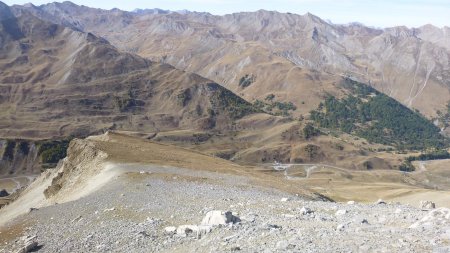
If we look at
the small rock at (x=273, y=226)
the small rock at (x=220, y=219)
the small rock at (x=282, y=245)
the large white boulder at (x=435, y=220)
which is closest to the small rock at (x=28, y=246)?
the small rock at (x=220, y=219)

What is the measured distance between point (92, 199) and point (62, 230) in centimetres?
960

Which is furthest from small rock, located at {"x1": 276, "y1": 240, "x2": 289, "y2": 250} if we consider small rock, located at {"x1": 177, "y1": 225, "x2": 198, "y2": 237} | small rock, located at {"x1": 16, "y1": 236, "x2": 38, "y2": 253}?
small rock, located at {"x1": 16, "y1": 236, "x2": 38, "y2": 253}

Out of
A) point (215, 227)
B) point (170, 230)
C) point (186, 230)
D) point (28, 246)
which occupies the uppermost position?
point (215, 227)

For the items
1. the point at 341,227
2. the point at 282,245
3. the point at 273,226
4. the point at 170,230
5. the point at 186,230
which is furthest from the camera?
the point at 170,230

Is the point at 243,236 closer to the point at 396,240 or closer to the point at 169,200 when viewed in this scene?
the point at 396,240

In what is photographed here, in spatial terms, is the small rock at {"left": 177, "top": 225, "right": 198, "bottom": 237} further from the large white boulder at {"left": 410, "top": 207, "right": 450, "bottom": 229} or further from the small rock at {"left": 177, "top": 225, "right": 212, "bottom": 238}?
the large white boulder at {"left": 410, "top": 207, "right": 450, "bottom": 229}

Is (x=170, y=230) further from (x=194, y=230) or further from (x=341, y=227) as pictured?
(x=341, y=227)

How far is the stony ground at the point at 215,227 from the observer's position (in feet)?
90.0

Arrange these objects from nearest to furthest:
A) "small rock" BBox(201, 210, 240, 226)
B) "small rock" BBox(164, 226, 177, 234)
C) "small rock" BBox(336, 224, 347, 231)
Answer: "small rock" BBox(336, 224, 347, 231) < "small rock" BBox(201, 210, 240, 226) < "small rock" BBox(164, 226, 177, 234)

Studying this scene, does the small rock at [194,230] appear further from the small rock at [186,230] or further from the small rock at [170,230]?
the small rock at [170,230]

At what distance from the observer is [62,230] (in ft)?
133

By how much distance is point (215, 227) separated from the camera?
3253 cm

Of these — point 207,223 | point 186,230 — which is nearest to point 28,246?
point 186,230

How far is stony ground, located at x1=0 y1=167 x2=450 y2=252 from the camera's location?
27.4 meters
